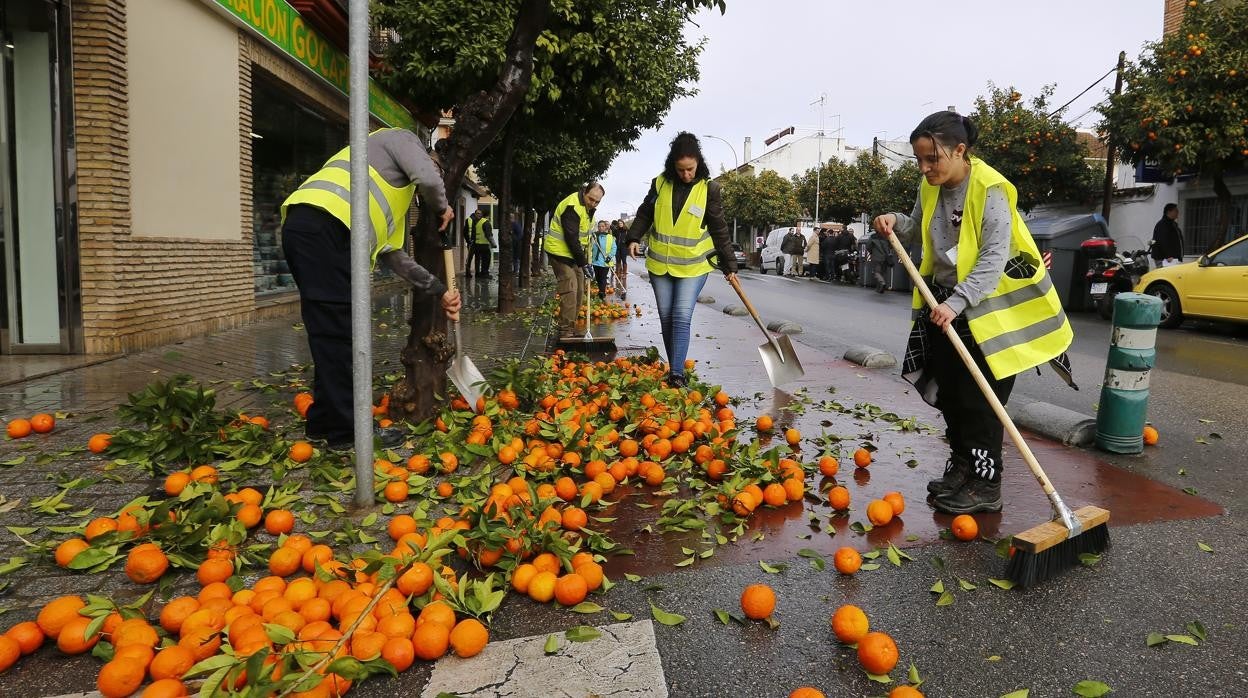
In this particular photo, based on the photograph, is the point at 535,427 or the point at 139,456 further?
the point at 535,427

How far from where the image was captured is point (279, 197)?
38.7ft

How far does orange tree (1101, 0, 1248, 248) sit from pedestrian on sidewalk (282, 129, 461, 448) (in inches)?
669

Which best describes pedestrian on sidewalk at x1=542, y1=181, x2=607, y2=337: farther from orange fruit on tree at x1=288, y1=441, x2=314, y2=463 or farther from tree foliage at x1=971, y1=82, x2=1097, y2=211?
tree foliage at x1=971, y1=82, x2=1097, y2=211

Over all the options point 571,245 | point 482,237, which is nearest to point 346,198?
point 571,245

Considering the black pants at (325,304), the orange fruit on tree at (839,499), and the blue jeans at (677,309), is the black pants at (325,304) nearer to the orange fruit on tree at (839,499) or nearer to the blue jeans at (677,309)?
the orange fruit on tree at (839,499)

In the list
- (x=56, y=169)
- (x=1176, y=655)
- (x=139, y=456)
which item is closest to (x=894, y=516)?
(x=1176, y=655)

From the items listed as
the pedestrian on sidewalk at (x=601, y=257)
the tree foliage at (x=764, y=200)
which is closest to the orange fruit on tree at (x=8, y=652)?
the pedestrian on sidewalk at (x=601, y=257)

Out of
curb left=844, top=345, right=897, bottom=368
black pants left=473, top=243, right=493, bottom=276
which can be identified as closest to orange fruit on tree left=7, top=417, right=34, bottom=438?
curb left=844, top=345, right=897, bottom=368

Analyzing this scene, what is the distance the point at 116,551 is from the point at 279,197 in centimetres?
1030

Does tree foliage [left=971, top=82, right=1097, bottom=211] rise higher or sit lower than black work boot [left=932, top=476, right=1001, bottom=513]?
higher

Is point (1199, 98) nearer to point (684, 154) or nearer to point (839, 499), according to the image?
point (684, 154)

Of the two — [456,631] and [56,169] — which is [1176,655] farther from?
[56,169]

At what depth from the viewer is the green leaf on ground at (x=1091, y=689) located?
2018 mm

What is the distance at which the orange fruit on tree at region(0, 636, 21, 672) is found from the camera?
2.02 meters
